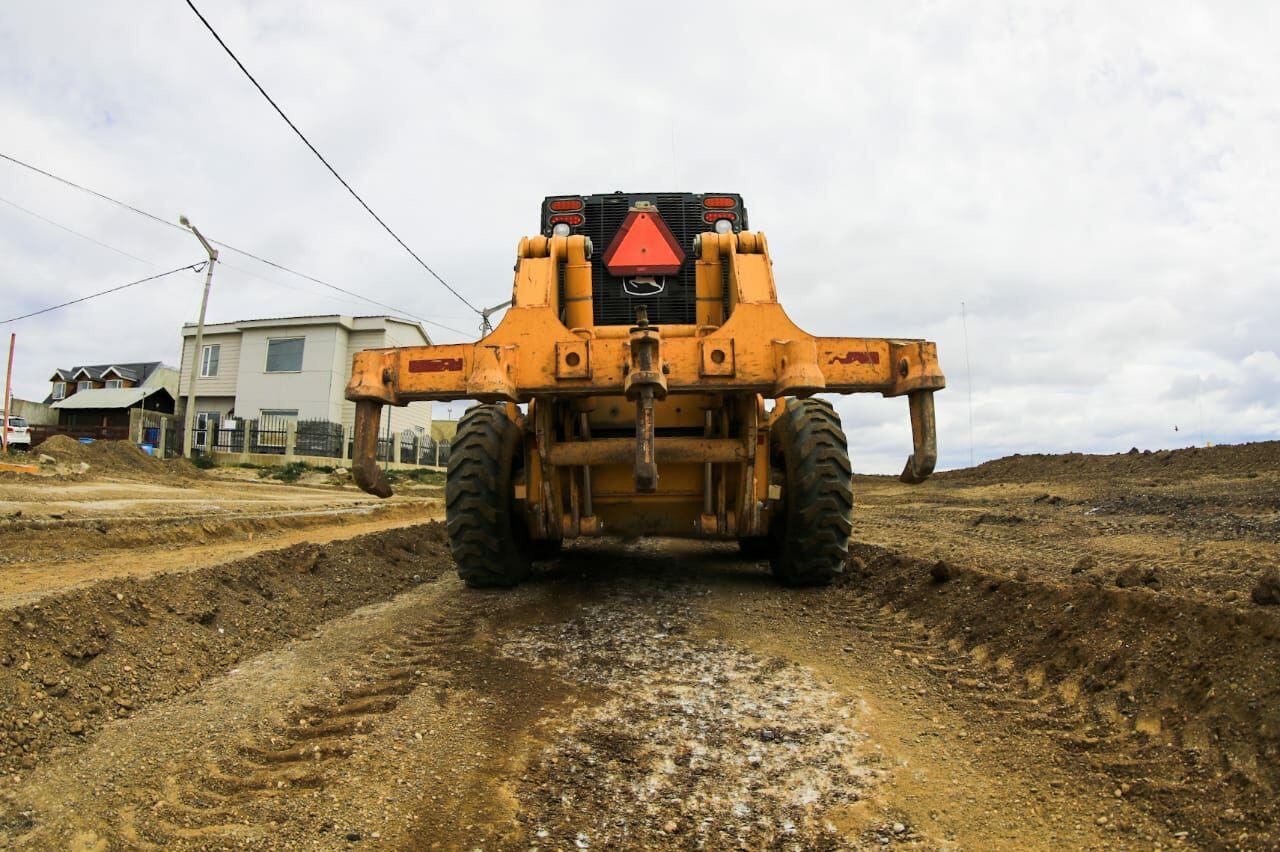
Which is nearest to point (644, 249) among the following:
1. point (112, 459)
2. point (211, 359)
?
point (112, 459)

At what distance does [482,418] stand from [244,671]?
246 cm

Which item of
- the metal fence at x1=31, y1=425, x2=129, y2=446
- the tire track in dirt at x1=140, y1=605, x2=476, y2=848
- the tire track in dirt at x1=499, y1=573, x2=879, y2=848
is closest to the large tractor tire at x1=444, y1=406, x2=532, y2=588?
the tire track in dirt at x1=499, y1=573, x2=879, y2=848

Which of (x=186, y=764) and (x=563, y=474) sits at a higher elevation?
(x=563, y=474)

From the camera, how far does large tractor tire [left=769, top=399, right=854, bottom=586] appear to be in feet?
18.6

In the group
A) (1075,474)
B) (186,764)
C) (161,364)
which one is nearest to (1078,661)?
(186,764)

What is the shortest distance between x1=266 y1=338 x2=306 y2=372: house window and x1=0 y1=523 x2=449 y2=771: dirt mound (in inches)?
1073

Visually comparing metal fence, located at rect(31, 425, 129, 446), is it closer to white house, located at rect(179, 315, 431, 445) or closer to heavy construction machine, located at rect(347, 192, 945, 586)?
white house, located at rect(179, 315, 431, 445)

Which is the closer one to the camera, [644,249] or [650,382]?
[650,382]

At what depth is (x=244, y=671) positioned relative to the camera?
4090mm

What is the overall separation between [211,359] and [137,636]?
33868mm

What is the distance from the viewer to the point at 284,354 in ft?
104

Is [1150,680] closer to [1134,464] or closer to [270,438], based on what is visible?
[1134,464]

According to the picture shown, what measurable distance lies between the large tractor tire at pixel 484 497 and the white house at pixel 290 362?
2605 cm

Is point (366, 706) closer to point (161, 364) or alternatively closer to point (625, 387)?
point (625, 387)
